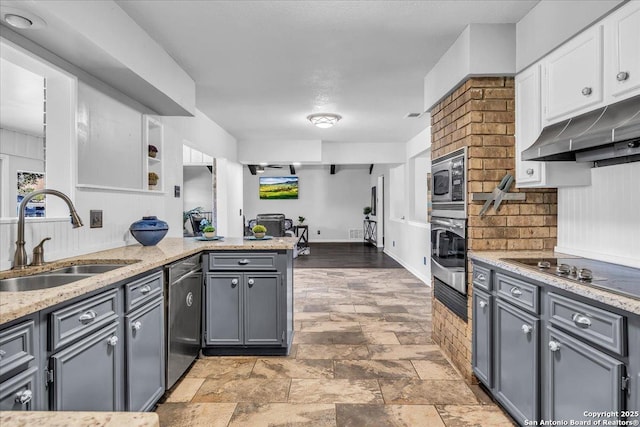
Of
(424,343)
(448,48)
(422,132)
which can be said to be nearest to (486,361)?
(424,343)

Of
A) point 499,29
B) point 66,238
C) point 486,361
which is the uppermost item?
point 499,29

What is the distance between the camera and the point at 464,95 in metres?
2.60

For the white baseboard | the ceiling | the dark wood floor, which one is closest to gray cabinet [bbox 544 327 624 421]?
the ceiling

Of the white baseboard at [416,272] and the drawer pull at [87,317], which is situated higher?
the drawer pull at [87,317]

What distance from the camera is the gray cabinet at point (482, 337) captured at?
7.17 feet

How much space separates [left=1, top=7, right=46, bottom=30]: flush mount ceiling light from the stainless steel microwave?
2.54 m

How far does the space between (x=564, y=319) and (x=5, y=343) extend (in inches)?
80.9

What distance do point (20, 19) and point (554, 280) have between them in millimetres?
2690

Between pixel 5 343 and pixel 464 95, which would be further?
pixel 464 95

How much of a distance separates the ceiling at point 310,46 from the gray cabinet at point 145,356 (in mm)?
1832

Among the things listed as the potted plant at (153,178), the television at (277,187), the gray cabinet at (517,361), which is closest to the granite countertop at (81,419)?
the gray cabinet at (517,361)

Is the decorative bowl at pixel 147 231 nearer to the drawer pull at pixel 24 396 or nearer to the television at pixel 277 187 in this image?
the drawer pull at pixel 24 396

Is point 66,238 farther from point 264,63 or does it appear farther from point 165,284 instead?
point 264,63

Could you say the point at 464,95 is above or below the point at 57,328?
above
